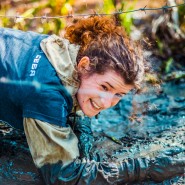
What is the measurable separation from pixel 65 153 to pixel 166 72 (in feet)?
6.69

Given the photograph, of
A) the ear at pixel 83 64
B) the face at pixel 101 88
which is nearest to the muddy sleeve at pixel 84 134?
the face at pixel 101 88

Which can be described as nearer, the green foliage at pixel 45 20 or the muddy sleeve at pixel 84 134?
the muddy sleeve at pixel 84 134

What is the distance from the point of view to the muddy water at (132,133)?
2740 millimetres

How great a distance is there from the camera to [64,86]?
2.28 m

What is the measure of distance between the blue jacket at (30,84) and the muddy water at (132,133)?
47cm

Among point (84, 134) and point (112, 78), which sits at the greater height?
point (112, 78)

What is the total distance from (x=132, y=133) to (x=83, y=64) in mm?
1063

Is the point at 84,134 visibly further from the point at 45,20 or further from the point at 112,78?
the point at 45,20

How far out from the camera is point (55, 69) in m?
2.27

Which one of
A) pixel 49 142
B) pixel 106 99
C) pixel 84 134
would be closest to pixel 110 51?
pixel 106 99

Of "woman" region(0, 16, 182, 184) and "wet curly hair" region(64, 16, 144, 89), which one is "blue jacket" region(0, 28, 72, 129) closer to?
"woman" region(0, 16, 182, 184)

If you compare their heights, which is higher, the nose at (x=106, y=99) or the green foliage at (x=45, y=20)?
the green foliage at (x=45, y=20)

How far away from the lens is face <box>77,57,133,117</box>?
2283 millimetres

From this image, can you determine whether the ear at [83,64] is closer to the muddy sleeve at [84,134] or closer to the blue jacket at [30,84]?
the blue jacket at [30,84]
